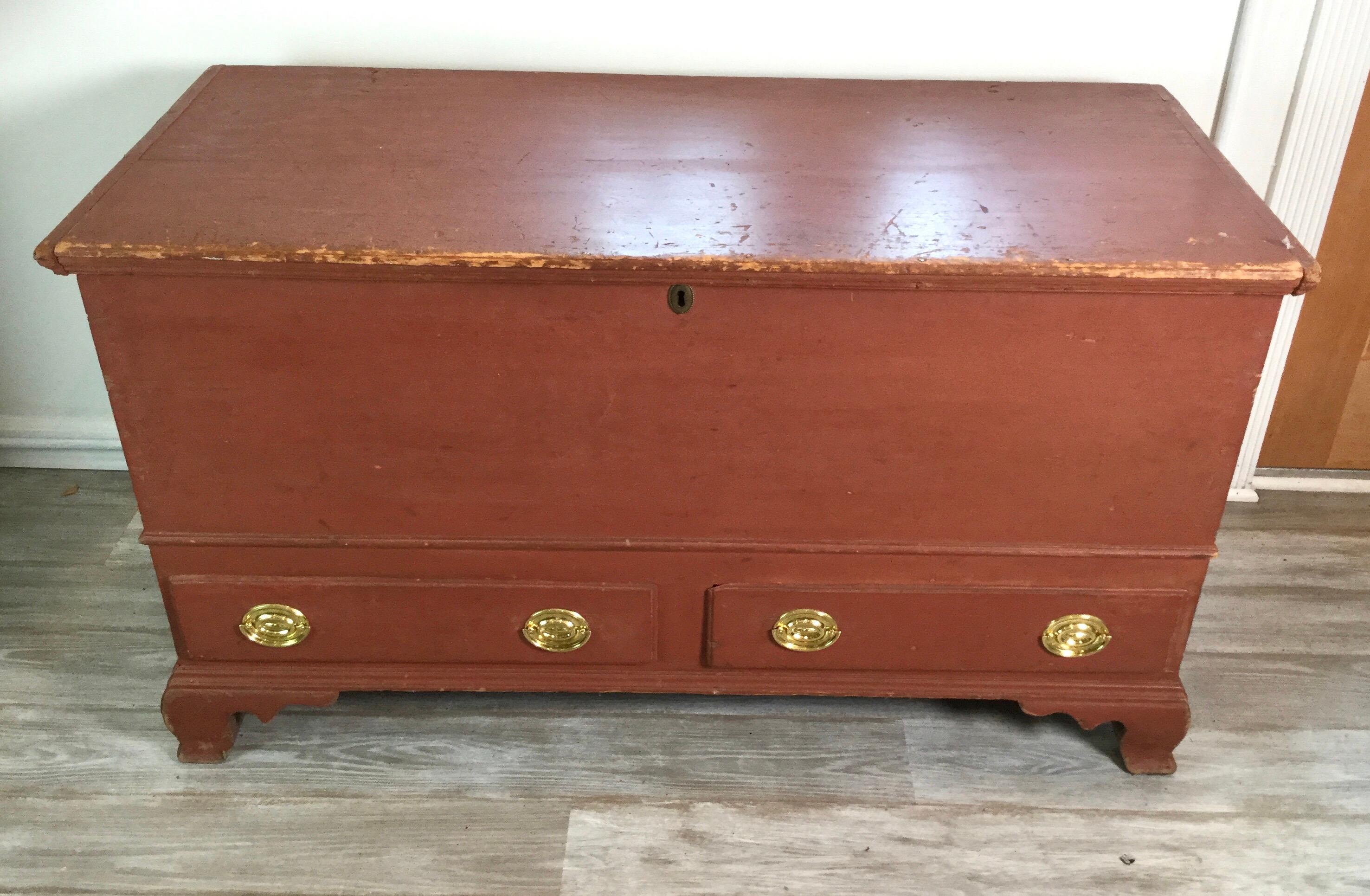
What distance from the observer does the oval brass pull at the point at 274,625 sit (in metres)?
1.41

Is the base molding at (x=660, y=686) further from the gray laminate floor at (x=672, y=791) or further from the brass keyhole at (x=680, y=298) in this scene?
the brass keyhole at (x=680, y=298)

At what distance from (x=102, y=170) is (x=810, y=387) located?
120cm

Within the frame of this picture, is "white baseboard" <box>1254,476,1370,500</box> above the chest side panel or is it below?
below

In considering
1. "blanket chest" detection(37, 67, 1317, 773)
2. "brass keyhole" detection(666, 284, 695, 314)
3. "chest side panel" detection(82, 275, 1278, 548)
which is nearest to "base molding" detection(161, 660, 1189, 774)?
"blanket chest" detection(37, 67, 1317, 773)

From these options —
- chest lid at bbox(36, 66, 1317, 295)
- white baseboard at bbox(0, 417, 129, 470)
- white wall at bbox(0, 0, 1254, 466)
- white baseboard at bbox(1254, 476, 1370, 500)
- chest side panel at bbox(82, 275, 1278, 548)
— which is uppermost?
white wall at bbox(0, 0, 1254, 466)

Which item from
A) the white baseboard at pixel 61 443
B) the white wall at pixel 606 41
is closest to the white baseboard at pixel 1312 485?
the white wall at pixel 606 41

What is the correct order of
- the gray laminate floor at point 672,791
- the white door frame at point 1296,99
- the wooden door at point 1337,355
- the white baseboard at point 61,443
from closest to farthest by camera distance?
1. the gray laminate floor at point 672,791
2. the white door frame at point 1296,99
3. the wooden door at point 1337,355
4. the white baseboard at point 61,443

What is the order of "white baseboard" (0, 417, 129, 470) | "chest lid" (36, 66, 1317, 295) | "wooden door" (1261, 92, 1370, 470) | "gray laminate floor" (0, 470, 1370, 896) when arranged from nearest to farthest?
"chest lid" (36, 66, 1317, 295) → "gray laminate floor" (0, 470, 1370, 896) → "wooden door" (1261, 92, 1370, 470) → "white baseboard" (0, 417, 129, 470)

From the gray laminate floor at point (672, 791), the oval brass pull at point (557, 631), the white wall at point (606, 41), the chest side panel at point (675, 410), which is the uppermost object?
the white wall at point (606, 41)

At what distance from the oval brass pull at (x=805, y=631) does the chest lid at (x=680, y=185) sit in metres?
0.45

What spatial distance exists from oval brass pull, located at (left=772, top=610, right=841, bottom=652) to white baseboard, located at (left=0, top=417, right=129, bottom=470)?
4.09 feet

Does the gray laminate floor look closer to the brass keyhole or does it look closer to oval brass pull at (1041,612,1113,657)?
oval brass pull at (1041,612,1113,657)

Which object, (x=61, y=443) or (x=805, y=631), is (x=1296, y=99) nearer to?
(x=805, y=631)

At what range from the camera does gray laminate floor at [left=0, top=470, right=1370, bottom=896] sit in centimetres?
138
